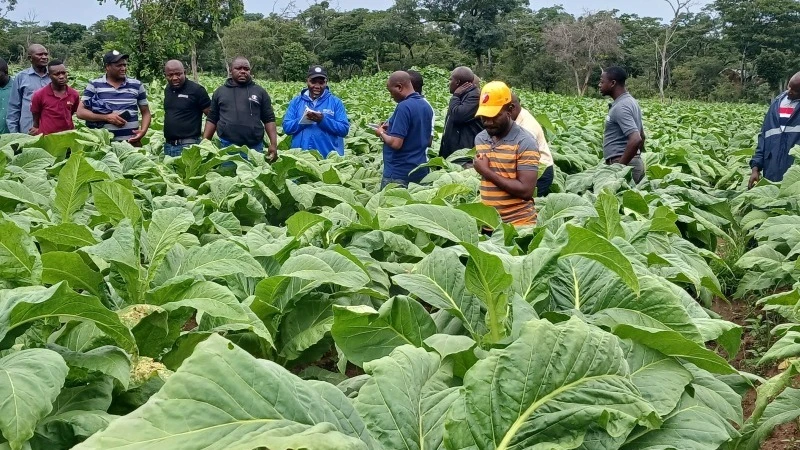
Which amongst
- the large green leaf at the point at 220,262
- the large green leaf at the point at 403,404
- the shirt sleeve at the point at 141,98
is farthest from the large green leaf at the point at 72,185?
the shirt sleeve at the point at 141,98

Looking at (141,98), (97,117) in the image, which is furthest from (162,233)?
(141,98)

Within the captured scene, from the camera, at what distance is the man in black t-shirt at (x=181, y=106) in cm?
768

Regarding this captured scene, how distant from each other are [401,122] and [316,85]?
1.31m

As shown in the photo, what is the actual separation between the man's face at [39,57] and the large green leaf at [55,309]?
6905 millimetres

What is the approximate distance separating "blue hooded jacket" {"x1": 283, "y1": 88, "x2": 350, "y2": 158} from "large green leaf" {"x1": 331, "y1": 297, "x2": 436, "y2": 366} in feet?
17.8

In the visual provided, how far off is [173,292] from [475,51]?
218 feet

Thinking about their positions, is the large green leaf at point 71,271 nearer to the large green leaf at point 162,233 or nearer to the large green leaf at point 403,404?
the large green leaf at point 162,233

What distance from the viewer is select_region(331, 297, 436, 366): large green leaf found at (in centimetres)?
213

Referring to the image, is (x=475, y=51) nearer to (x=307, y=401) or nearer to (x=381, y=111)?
(x=381, y=111)

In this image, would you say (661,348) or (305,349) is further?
(305,349)

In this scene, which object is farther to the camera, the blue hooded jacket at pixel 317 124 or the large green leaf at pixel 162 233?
the blue hooded jacket at pixel 317 124

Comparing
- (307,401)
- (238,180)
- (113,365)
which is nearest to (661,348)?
(307,401)

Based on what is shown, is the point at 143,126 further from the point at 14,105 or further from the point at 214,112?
the point at 14,105

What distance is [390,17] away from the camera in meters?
65.1
